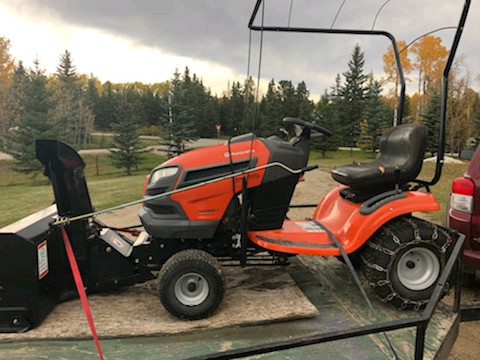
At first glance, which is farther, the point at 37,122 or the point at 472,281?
the point at 37,122

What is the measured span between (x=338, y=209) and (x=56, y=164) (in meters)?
2.38

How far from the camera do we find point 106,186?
14289mm

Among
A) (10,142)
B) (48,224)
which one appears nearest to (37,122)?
(10,142)

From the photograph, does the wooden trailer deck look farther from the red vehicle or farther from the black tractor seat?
the black tractor seat

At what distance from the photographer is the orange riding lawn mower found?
2928 millimetres

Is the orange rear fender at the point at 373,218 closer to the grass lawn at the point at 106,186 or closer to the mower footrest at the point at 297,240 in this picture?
the mower footrest at the point at 297,240

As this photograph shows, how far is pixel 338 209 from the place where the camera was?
12.3ft

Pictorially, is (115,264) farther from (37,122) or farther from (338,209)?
(37,122)

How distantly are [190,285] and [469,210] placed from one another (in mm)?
2463

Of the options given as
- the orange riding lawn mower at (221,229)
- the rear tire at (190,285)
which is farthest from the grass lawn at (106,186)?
the rear tire at (190,285)

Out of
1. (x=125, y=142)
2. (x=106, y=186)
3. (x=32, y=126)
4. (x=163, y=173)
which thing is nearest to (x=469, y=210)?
(x=163, y=173)

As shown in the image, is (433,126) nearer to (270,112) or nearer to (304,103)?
(304,103)

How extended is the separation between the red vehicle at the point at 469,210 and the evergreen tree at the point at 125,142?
21.5 m

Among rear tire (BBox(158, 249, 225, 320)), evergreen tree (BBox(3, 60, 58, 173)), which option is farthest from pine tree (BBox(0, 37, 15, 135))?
rear tire (BBox(158, 249, 225, 320))
